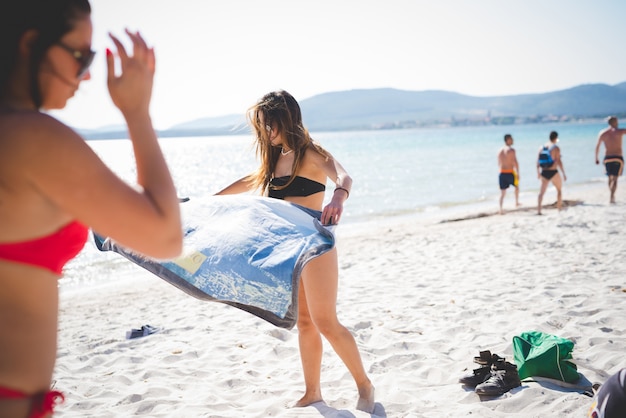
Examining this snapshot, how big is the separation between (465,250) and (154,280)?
19.9 feet

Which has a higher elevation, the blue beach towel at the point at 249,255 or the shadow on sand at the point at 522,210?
the blue beach towel at the point at 249,255

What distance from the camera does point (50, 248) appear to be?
1130 mm

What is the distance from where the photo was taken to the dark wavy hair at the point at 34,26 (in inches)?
41.1

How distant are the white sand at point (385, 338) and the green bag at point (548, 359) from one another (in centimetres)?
13

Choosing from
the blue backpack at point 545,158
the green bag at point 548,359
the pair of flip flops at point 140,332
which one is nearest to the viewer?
the green bag at point 548,359

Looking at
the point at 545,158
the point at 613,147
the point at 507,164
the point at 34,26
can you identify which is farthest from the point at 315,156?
the point at 613,147

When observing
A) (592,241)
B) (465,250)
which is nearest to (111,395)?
(465,250)

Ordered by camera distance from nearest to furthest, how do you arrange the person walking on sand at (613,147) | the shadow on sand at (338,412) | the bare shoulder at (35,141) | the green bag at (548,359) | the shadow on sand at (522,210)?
the bare shoulder at (35,141) → the shadow on sand at (338,412) → the green bag at (548,359) → the person walking on sand at (613,147) → the shadow on sand at (522,210)

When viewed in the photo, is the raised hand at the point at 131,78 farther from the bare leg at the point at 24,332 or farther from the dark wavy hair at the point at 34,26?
the bare leg at the point at 24,332

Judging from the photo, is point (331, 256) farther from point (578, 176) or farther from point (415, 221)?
point (578, 176)

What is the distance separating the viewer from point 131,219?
→ 1062 millimetres

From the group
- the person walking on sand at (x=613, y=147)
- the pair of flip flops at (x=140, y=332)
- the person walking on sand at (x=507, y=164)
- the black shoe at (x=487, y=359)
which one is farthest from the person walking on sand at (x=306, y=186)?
the person walking on sand at (x=613, y=147)

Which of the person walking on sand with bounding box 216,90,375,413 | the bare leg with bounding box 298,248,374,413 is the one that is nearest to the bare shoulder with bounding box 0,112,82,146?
the person walking on sand with bounding box 216,90,375,413

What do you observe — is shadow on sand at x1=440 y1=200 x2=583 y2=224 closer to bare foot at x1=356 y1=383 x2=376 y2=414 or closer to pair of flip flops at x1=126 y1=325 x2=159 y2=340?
pair of flip flops at x1=126 y1=325 x2=159 y2=340
